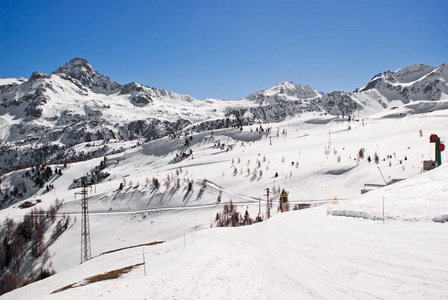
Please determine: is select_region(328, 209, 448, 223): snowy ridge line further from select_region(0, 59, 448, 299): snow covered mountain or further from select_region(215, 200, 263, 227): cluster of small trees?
select_region(215, 200, 263, 227): cluster of small trees

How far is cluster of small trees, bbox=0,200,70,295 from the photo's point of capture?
156 ft

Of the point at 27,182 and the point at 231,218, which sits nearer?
the point at 231,218

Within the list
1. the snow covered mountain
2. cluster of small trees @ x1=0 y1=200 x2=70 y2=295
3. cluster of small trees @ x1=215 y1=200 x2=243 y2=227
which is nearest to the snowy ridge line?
the snow covered mountain

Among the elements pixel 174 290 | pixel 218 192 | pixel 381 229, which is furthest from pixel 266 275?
pixel 218 192

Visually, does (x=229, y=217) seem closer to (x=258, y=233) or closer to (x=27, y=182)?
(x=258, y=233)

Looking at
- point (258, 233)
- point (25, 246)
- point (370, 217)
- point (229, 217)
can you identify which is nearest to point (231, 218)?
point (229, 217)

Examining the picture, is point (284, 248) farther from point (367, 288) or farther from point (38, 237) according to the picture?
point (38, 237)

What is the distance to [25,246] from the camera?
54.8 meters

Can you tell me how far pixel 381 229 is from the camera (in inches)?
585

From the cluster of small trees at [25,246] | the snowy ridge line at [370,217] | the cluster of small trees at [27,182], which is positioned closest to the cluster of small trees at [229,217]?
the snowy ridge line at [370,217]

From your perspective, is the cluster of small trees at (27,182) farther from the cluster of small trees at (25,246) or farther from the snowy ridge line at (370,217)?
the snowy ridge line at (370,217)

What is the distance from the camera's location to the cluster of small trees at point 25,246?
47544mm

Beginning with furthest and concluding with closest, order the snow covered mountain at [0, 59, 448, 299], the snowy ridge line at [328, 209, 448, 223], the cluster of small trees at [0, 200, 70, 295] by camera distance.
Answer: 1. the cluster of small trees at [0, 200, 70, 295]
2. the snowy ridge line at [328, 209, 448, 223]
3. the snow covered mountain at [0, 59, 448, 299]

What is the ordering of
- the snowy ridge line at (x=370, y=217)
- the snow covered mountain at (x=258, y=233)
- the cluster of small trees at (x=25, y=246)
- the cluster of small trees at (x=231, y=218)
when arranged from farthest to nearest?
the cluster of small trees at (x=25, y=246) < the cluster of small trees at (x=231, y=218) < the snowy ridge line at (x=370, y=217) < the snow covered mountain at (x=258, y=233)
